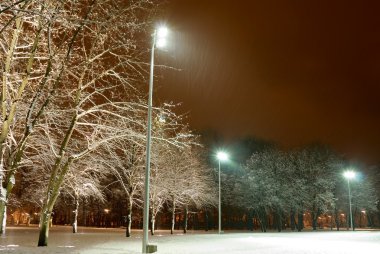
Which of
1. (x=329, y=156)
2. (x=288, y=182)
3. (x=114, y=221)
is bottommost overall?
(x=114, y=221)

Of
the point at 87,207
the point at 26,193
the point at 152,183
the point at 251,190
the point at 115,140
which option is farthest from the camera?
the point at 87,207

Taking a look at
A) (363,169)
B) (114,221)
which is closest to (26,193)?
(114,221)

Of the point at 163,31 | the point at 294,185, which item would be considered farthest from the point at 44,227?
the point at 294,185

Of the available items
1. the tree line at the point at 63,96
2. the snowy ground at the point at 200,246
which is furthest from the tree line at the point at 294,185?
the tree line at the point at 63,96

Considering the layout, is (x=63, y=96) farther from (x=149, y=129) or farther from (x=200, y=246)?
(x=200, y=246)

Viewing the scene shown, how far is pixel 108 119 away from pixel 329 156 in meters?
48.8

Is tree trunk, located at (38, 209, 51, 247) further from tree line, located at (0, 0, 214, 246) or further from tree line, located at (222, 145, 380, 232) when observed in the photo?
tree line, located at (222, 145, 380, 232)

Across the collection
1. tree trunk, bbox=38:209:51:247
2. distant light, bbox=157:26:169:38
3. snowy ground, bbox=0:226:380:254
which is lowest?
snowy ground, bbox=0:226:380:254

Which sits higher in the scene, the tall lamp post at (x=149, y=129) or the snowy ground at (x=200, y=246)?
the tall lamp post at (x=149, y=129)

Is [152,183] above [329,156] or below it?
below

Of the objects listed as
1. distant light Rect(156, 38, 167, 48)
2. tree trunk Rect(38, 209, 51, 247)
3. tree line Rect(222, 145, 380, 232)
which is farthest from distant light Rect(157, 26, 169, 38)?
tree line Rect(222, 145, 380, 232)

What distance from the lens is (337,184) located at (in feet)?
205

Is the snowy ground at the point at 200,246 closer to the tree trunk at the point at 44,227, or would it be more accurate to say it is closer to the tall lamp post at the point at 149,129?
the tree trunk at the point at 44,227

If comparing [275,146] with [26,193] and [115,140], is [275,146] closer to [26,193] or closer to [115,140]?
[26,193]
